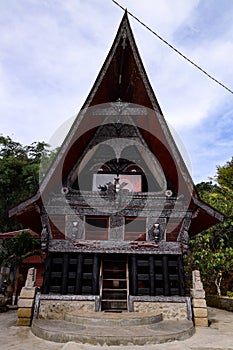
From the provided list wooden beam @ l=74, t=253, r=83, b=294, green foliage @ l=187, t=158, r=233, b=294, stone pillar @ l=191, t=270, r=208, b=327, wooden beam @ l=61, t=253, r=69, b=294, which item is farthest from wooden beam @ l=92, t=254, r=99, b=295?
green foliage @ l=187, t=158, r=233, b=294

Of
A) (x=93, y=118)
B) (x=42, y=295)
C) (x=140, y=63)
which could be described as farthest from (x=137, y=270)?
(x=140, y=63)

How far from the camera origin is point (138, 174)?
36.8ft

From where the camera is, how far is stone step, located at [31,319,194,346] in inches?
234

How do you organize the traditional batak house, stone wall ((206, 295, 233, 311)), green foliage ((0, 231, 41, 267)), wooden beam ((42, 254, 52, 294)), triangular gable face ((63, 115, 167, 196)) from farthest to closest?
1. green foliage ((0, 231, 41, 267))
2. stone wall ((206, 295, 233, 311))
3. triangular gable face ((63, 115, 167, 196))
4. the traditional batak house
5. wooden beam ((42, 254, 52, 294))

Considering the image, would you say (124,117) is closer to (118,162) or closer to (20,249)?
(118,162)

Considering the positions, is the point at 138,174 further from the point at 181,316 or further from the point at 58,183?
the point at 181,316

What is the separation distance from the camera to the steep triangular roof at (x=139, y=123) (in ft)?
31.8

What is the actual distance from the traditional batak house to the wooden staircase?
0.10 feet

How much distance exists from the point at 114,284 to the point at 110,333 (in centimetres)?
421

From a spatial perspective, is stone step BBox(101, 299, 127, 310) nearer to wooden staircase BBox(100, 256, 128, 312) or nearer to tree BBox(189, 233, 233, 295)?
wooden staircase BBox(100, 256, 128, 312)

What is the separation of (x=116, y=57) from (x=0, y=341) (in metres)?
8.68

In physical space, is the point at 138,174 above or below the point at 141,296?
above

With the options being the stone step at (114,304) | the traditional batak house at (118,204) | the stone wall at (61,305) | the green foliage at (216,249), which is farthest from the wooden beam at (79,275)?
the green foliage at (216,249)

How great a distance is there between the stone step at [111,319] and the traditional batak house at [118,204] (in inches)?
39.4
